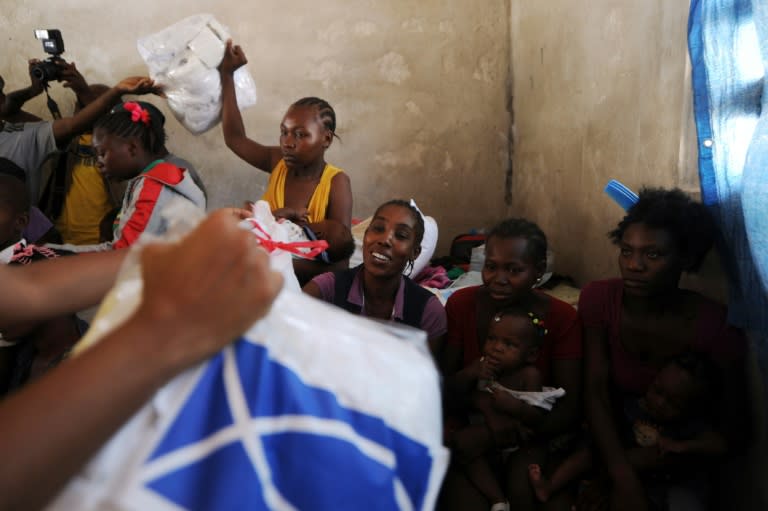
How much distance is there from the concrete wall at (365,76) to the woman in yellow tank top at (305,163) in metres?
1.03

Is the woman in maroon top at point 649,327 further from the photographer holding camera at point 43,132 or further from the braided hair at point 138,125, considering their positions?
the photographer holding camera at point 43,132

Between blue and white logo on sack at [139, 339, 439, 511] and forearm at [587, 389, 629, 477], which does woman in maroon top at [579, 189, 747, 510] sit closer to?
forearm at [587, 389, 629, 477]

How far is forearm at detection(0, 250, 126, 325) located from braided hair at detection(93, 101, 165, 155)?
78.3 inches

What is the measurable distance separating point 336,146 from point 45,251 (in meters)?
2.11

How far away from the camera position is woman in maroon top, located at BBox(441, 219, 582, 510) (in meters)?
1.66

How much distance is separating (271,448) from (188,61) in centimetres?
236

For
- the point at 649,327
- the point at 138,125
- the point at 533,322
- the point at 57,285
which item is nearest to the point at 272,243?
the point at 57,285

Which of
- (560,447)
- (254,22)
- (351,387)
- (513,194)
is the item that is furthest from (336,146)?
(351,387)

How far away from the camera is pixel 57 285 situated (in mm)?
792

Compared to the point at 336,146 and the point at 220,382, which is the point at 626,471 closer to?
the point at 220,382

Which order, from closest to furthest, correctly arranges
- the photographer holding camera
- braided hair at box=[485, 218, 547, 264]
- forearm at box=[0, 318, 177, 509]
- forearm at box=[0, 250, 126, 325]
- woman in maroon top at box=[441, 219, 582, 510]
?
forearm at box=[0, 318, 177, 509] → forearm at box=[0, 250, 126, 325] → woman in maroon top at box=[441, 219, 582, 510] → braided hair at box=[485, 218, 547, 264] → the photographer holding camera

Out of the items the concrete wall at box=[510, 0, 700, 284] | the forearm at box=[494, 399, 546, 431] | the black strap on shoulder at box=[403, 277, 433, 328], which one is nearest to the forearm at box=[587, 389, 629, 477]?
the forearm at box=[494, 399, 546, 431]

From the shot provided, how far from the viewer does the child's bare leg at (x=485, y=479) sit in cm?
160

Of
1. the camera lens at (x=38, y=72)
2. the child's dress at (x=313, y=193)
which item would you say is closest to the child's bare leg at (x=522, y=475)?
the child's dress at (x=313, y=193)
